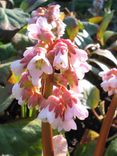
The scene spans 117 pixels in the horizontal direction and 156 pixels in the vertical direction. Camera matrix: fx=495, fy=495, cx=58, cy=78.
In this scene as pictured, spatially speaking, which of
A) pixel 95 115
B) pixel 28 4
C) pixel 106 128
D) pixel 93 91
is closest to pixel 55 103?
pixel 106 128

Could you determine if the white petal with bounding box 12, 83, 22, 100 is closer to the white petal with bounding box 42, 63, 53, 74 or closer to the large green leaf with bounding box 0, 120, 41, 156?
the white petal with bounding box 42, 63, 53, 74

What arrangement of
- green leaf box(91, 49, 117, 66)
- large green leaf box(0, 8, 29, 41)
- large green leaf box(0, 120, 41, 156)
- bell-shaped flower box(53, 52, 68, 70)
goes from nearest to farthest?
bell-shaped flower box(53, 52, 68, 70), large green leaf box(0, 120, 41, 156), large green leaf box(0, 8, 29, 41), green leaf box(91, 49, 117, 66)

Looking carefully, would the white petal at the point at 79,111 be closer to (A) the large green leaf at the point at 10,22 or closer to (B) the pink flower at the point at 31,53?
(B) the pink flower at the point at 31,53

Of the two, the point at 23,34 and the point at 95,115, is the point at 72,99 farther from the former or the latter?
the point at 23,34

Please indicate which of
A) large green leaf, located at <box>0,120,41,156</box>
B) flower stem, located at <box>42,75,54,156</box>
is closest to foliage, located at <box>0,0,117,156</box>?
large green leaf, located at <box>0,120,41,156</box>

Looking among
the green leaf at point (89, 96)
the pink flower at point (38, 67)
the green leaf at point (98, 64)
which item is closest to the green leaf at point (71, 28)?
the green leaf at point (98, 64)
